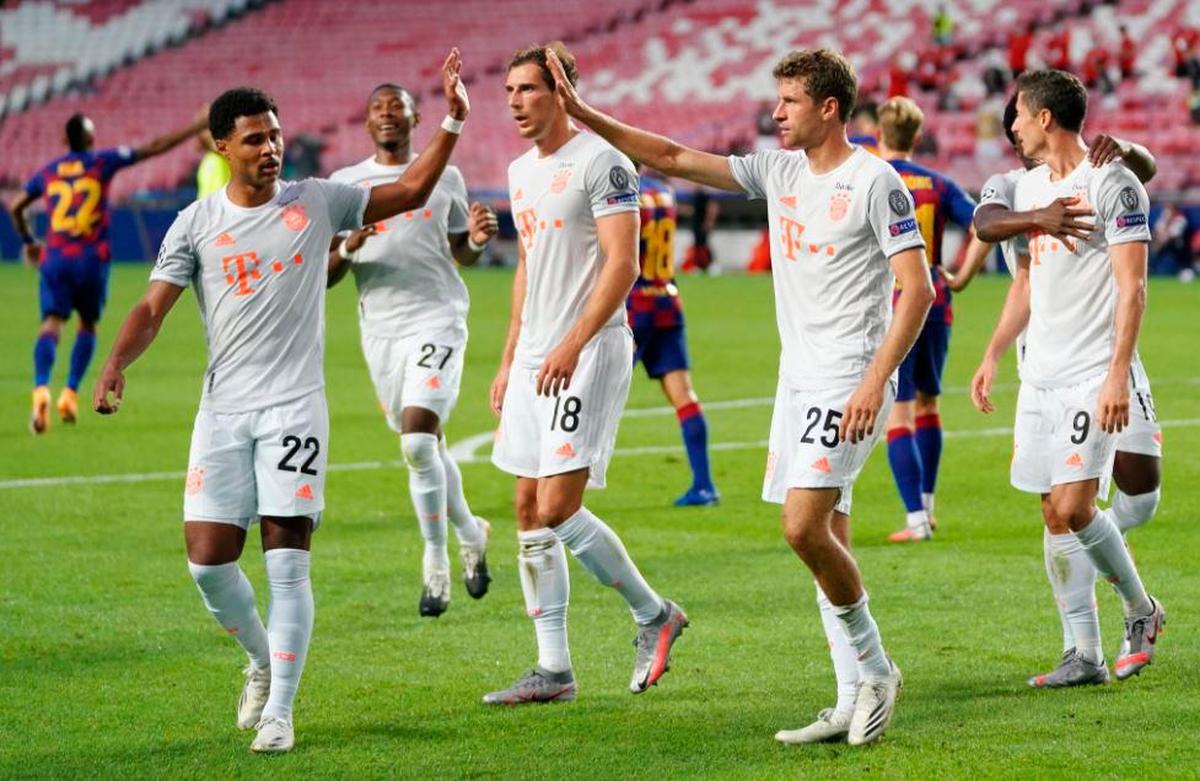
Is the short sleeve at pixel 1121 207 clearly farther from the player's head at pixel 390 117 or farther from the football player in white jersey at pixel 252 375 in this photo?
the player's head at pixel 390 117

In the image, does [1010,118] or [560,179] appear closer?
[560,179]

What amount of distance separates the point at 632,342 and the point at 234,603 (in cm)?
158

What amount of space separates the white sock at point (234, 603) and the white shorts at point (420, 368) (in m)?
2.39

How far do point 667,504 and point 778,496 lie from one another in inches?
194

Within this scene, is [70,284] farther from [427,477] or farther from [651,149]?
[651,149]

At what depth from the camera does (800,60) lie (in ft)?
18.7

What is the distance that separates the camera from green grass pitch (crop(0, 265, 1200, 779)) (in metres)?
5.53

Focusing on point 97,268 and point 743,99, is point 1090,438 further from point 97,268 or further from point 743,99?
point 743,99

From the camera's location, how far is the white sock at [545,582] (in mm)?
6441

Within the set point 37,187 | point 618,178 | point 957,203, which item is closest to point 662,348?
point 957,203

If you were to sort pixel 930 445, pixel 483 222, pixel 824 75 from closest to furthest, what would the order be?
pixel 824 75 < pixel 483 222 < pixel 930 445

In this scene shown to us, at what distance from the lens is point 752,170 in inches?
233

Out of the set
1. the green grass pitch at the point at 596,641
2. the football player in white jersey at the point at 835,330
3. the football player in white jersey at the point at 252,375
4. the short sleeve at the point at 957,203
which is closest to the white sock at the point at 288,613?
the football player in white jersey at the point at 252,375

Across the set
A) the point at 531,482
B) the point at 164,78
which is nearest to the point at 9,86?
the point at 164,78
